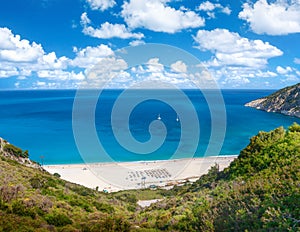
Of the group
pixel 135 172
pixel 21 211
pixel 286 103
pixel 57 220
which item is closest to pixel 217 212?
pixel 57 220

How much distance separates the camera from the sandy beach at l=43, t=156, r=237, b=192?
1177 inches

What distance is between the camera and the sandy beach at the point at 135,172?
29.9 m

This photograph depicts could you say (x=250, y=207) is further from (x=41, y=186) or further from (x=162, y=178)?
(x=162, y=178)

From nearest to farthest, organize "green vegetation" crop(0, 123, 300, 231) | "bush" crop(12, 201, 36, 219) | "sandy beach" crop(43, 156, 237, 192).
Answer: "green vegetation" crop(0, 123, 300, 231), "bush" crop(12, 201, 36, 219), "sandy beach" crop(43, 156, 237, 192)

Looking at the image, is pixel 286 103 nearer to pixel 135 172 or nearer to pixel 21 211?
pixel 135 172

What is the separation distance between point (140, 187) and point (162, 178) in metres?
4.09

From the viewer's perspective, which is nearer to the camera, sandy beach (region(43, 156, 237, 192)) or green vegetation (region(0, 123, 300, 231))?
green vegetation (region(0, 123, 300, 231))

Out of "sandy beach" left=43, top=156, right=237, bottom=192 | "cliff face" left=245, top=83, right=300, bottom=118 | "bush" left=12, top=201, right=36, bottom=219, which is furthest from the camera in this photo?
"cliff face" left=245, top=83, right=300, bottom=118

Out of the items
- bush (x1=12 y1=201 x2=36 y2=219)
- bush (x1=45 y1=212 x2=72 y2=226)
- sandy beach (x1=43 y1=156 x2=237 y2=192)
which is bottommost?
sandy beach (x1=43 y1=156 x2=237 y2=192)

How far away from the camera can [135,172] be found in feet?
110

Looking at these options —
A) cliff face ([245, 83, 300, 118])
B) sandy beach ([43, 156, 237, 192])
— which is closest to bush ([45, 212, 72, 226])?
sandy beach ([43, 156, 237, 192])

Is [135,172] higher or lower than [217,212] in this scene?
lower

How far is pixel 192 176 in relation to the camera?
32.5 meters

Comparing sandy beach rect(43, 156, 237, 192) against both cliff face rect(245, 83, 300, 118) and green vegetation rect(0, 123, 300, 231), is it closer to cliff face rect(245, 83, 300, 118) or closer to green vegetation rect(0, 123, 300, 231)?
green vegetation rect(0, 123, 300, 231)
